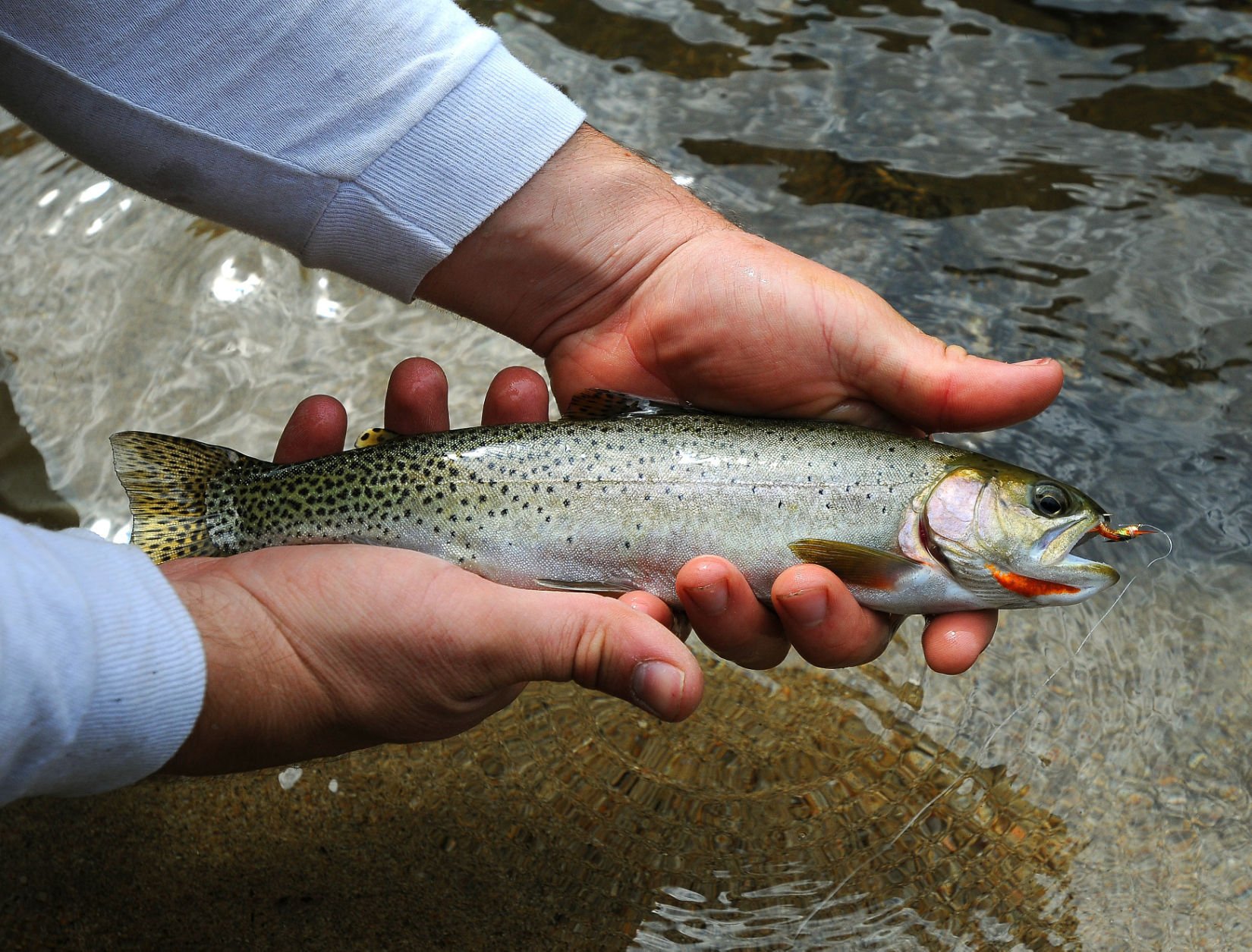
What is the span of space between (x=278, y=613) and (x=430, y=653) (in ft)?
1.45

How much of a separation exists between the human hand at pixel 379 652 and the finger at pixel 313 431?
800 millimetres

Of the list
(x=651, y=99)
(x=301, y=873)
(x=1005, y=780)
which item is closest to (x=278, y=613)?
(x=301, y=873)

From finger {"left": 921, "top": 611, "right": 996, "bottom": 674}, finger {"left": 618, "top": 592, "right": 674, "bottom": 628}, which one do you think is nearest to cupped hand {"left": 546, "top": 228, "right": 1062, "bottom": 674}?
finger {"left": 921, "top": 611, "right": 996, "bottom": 674}

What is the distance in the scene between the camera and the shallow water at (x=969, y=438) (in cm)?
365

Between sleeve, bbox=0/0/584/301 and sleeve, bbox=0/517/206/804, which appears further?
sleeve, bbox=0/0/584/301

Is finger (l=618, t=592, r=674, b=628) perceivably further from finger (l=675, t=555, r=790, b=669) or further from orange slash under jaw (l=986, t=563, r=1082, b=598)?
orange slash under jaw (l=986, t=563, r=1082, b=598)

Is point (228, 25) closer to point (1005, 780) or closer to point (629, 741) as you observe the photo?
point (629, 741)

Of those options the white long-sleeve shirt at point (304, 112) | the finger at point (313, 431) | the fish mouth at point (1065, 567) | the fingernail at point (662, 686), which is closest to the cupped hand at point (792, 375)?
the fish mouth at point (1065, 567)

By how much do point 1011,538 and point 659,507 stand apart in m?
1.03

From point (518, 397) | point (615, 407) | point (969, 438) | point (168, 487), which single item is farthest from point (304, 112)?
point (969, 438)

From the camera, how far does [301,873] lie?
365 cm

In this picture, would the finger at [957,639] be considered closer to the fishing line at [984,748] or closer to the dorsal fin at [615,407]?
the fishing line at [984,748]

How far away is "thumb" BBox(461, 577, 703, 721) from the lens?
111 inches

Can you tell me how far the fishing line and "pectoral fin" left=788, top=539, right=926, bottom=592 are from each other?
2.65ft
